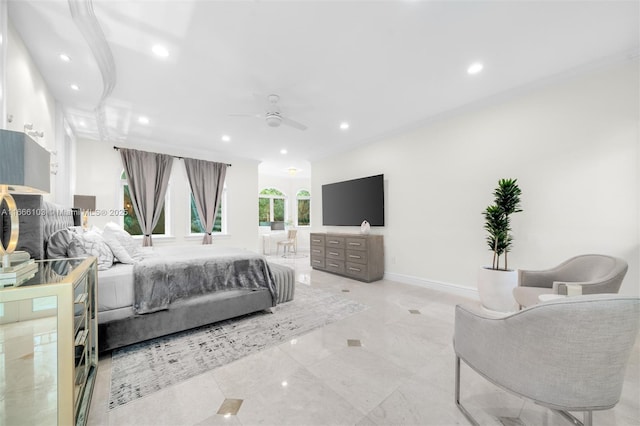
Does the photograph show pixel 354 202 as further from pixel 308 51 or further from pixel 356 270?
pixel 308 51

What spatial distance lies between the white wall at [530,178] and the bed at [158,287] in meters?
2.63

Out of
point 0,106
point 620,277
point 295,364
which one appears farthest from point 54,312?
point 620,277

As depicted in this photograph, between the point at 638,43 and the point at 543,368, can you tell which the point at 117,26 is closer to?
the point at 543,368

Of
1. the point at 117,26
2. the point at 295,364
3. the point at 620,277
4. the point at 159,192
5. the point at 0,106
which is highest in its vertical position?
the point at 117,26

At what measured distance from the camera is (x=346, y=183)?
5.10 meters

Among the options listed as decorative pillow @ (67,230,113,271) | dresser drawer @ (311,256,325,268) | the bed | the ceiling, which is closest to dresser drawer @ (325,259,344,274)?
dresser drawer @ (311,256,325,268)

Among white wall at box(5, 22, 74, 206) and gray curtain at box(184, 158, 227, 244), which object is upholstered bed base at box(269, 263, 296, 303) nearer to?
white wall at box(5, 22, 74, 206)

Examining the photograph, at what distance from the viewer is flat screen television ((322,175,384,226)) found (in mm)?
4508

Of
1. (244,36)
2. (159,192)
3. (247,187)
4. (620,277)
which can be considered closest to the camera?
(620,277)

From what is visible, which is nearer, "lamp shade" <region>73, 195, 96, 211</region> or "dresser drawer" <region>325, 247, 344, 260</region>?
"lamp shade" <region>73, 195, 96, 211</region>

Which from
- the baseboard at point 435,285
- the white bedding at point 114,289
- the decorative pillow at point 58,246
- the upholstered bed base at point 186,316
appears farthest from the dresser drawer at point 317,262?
the decorative pillow at point 58,246

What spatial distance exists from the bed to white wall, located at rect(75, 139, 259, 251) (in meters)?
2.47

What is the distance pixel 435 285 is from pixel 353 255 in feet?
4.70

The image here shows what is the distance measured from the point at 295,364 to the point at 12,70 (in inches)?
131
